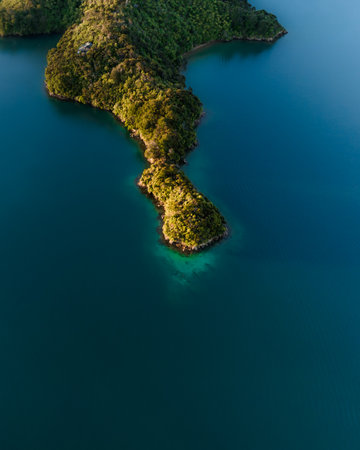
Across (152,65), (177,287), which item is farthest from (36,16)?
(177,287)

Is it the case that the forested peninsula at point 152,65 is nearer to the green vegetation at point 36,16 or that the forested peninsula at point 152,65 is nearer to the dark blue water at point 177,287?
the green vegetation at point 36,16

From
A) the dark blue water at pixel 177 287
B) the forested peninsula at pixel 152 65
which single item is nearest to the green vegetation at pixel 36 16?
the forested peninsula at pixel 152 65

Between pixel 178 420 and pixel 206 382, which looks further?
pixel 206 382

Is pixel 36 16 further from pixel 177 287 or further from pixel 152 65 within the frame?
pixel 177 287

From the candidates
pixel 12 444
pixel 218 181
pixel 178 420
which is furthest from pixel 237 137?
pixel 12 444

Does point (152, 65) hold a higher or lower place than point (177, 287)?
higher

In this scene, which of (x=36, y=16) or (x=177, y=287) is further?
(x=36, y=16)

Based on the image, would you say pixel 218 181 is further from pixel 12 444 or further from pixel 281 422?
pixel 12 444
